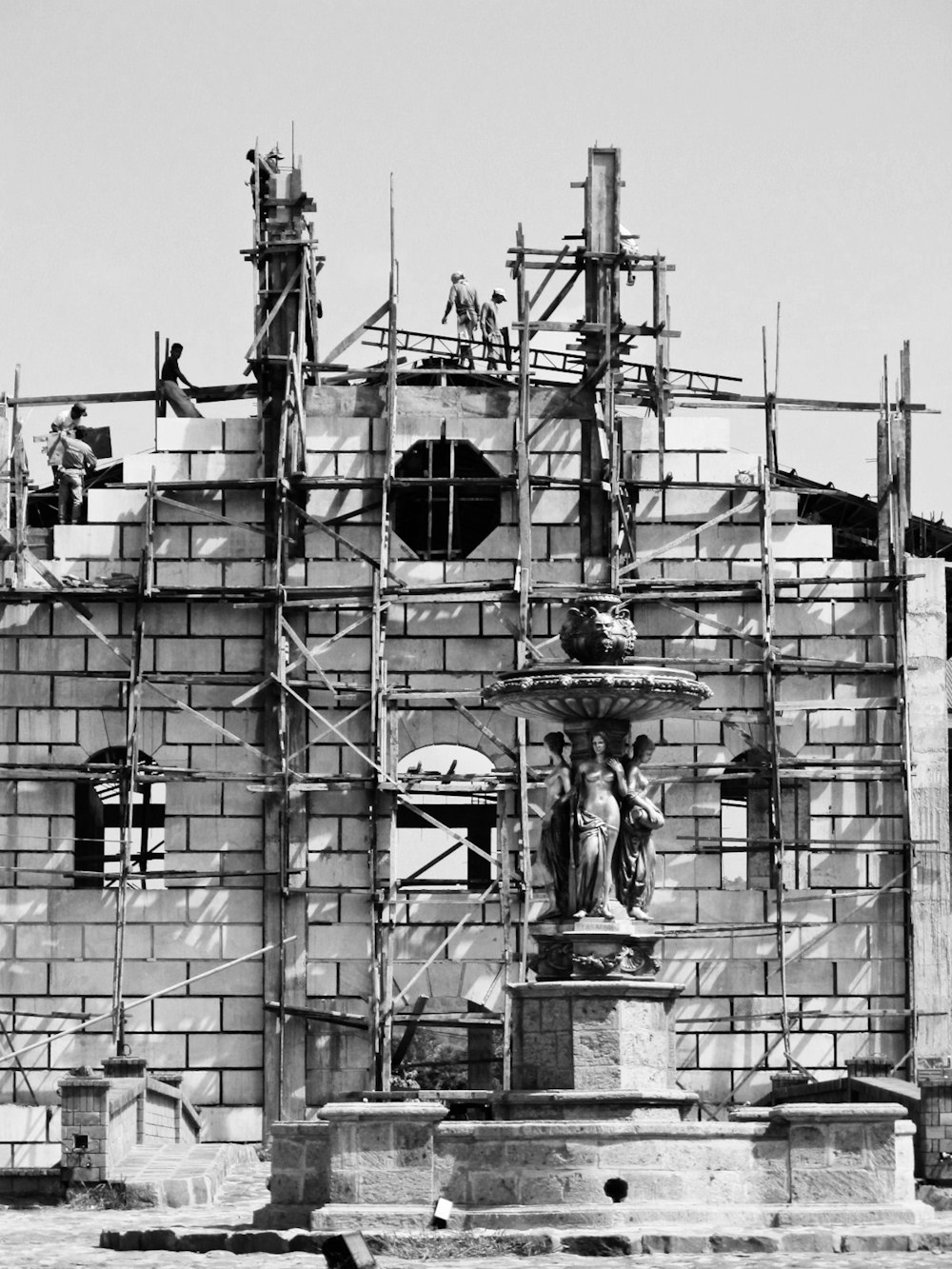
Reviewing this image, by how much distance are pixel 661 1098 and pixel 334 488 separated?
15315 millimetres

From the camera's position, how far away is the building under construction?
126ft

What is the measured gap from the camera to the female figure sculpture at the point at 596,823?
2717 centimetres

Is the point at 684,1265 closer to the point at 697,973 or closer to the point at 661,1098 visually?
the point at 661,1098

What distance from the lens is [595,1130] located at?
25094 mm

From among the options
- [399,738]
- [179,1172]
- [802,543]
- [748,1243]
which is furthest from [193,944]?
[748,1243]

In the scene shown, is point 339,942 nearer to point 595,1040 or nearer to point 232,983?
point 232,983

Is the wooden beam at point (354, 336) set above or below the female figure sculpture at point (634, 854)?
above

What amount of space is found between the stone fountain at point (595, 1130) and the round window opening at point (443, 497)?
11.8 metres

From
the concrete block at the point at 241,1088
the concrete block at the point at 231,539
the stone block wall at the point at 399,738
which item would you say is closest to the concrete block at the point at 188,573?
the stone block wall at the point at 399,738

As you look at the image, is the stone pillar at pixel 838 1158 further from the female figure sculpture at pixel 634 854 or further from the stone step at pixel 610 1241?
the female figure sculpture at pixel 634 854

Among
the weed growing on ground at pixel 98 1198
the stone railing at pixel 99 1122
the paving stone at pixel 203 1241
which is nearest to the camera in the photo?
the paving stone at pixel 203 1241

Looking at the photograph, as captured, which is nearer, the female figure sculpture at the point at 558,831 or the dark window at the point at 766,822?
the female figure sculpture at the point at 558,831

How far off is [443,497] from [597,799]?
1362cm

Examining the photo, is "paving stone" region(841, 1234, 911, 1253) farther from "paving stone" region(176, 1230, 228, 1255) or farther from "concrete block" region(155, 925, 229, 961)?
"concrete block" region(155, 925, 229, 961)
